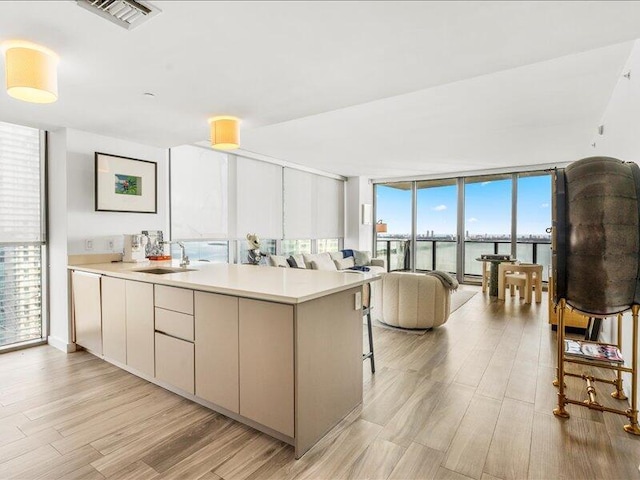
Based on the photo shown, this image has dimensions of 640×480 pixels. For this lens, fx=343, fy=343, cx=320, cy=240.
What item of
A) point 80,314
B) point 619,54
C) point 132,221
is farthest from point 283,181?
point 619,54

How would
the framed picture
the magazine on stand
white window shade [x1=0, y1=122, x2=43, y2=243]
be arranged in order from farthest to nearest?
the framed picture, white window shade [x1=0, y1=122, x2=43, y2=243], the magazine on stand

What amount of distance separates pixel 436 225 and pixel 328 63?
678cm

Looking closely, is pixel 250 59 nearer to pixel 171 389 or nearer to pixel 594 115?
pixel 171 389

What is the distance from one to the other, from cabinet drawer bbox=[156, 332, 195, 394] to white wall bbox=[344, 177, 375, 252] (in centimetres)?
661

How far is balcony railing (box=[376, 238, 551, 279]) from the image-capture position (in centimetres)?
734

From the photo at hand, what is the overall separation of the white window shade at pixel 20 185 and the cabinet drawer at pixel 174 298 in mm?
2103

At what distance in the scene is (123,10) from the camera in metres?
1.65

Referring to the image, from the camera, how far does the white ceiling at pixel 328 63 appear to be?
5.43ft

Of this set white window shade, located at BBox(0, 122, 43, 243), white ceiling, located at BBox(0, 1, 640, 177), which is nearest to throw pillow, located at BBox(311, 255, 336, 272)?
white ceiling, located at BBox(0, 1, 640, 177)

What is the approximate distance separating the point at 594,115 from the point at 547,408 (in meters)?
3.41

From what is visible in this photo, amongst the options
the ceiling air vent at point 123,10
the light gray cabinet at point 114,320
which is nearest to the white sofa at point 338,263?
the light gray cabinet at point 114,320

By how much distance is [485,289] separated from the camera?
669cm

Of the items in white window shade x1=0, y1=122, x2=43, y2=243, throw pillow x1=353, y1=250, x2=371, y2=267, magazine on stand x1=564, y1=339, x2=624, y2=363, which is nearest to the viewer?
magazine on stand x1=564, y1=339, x2=624, y2=363

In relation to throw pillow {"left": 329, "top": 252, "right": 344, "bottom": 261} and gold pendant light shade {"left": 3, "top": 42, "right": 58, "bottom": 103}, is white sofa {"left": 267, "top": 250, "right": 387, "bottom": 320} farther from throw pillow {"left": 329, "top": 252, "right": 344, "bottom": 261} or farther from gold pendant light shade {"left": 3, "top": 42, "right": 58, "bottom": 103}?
gold pendant light shade {"left": 3, "top": 42, "right": 58, "bottom": 103}
